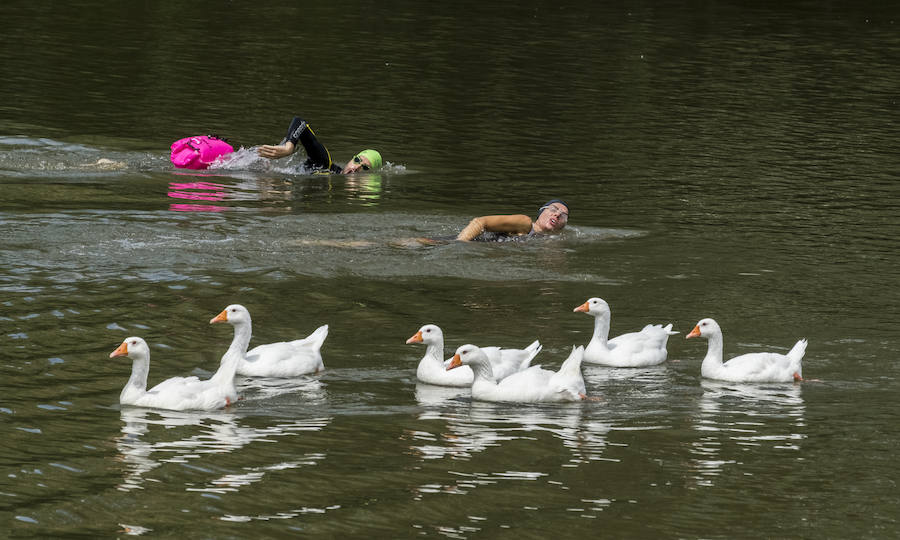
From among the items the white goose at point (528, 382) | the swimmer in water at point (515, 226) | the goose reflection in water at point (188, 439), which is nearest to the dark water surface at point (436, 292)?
the goose reflection in water at point (188, 439)

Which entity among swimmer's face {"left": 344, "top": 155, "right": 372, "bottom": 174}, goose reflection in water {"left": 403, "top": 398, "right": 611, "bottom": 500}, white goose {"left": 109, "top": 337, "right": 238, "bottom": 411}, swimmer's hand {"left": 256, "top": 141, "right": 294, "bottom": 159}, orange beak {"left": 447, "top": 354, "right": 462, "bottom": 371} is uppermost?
swimmer's hand {"left": 256, "top": 141, "right": 294, "bottom": 159}

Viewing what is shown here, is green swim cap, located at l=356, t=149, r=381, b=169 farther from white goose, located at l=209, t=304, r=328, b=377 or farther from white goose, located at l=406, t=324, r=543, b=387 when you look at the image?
white goose, located at l=406, t=324, r=543, b=387

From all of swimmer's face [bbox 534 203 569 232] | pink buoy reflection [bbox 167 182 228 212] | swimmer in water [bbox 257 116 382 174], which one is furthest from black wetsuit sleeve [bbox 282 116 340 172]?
swimmer's face [bbox 534 203 569 232]

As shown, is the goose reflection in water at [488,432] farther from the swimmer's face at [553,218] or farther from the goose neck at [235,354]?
the swimmer's face at [553,218]

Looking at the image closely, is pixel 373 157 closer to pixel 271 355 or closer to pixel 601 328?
pixel 601 328

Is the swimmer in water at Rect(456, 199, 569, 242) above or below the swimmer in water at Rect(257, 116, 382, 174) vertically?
below

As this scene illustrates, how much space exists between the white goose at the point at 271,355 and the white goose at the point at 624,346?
10.5ft

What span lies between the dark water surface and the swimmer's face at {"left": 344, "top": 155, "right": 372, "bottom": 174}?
449 millimetres

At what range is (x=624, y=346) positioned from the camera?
50.1 ft

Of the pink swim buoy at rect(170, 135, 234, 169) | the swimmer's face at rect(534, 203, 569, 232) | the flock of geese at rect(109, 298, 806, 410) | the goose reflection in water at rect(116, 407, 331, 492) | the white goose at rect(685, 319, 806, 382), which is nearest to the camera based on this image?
the goose reflection in water at rect(116, 407, 331, 492)

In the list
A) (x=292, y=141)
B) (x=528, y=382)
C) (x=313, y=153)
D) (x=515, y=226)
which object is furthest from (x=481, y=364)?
(x=313, y=153)

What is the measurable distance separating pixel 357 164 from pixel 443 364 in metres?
14.0

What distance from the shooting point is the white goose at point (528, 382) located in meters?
13.4

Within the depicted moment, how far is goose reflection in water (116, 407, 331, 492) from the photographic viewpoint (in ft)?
35.9
